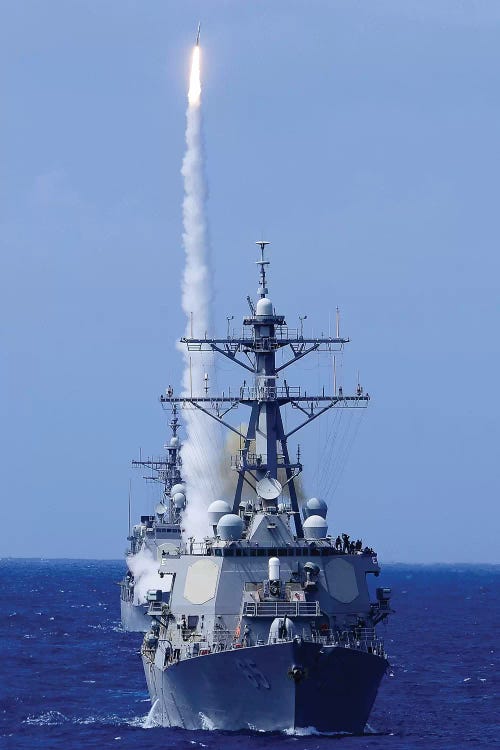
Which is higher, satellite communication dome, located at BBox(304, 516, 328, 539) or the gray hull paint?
the gray hull paint

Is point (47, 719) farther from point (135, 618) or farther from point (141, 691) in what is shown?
point (135, 618)

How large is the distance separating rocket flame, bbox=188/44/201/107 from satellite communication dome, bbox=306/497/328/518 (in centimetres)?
1540

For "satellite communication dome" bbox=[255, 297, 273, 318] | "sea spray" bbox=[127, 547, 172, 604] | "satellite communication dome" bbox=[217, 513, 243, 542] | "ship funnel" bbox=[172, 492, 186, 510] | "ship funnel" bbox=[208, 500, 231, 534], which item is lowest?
"satellite communication dome" bbox=[217, 513, 243, 542]

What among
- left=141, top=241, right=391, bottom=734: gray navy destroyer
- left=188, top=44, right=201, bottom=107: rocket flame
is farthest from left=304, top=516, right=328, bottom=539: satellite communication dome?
left=188, top=44, right=201, bottom=107: rocket flame

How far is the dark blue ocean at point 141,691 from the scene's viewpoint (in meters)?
36.5

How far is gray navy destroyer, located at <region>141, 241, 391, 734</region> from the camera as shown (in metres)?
34.4

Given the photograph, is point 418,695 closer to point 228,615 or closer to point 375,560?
point 375,560

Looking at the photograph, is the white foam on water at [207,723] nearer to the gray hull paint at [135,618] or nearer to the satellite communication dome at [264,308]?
the satellite communication dome at [264,308]

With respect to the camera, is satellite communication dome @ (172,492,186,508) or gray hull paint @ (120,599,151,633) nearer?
gray hull paint @ (120,599,151,633)

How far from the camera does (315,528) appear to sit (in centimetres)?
3819

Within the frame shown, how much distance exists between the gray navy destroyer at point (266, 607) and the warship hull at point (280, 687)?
0.02 metres

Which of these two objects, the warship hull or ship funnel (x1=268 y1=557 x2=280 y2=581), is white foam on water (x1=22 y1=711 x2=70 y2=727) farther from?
ship funnel (x1=268 y1=557 x2=280 y2=581)

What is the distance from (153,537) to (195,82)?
35.5m

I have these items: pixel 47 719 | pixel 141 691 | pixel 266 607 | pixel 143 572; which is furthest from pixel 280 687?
pixel 143 572
